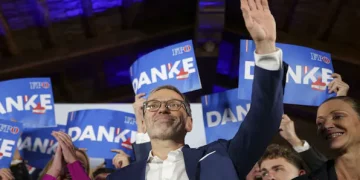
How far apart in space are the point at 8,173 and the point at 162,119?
58.0 inches

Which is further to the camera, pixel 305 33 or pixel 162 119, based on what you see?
pixel 305 33

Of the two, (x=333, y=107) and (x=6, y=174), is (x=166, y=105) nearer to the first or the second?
(x=333, y=107)

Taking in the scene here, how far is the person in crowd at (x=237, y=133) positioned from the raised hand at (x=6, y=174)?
134 cm

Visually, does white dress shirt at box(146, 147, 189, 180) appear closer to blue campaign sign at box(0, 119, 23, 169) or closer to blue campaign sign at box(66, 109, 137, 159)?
blue campaign sign at box(66, 109, 137, 159)

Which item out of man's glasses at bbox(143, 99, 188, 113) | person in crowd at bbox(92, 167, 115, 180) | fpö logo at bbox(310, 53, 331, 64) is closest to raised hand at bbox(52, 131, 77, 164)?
person in crowd at bbox(92, 167, 115, 180)

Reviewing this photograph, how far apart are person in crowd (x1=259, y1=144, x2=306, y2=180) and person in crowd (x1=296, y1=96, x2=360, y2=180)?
16.2 inches

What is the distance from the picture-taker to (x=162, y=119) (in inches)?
67.5

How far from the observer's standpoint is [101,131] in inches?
122

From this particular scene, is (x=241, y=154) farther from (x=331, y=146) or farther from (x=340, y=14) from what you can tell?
(x=340, y=14)

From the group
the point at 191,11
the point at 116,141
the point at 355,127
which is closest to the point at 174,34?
the point at 191,11

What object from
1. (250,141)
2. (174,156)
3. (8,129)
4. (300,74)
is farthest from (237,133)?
(8,129)

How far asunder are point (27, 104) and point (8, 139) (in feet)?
0.97

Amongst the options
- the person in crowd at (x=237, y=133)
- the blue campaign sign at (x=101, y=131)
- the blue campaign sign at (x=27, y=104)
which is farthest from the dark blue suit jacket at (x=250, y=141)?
the blue campaign sign at (x=27, y=104)

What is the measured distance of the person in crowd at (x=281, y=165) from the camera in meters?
2.34
